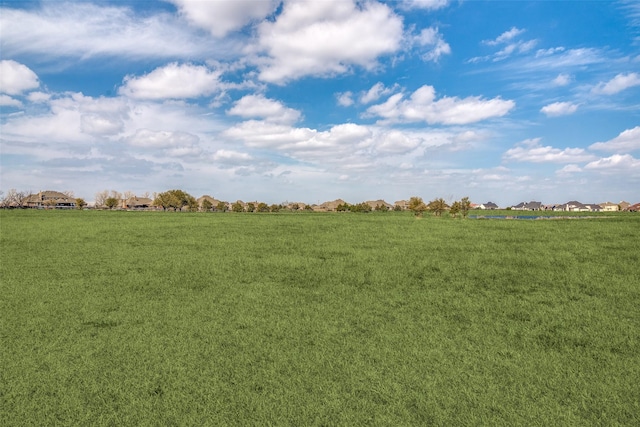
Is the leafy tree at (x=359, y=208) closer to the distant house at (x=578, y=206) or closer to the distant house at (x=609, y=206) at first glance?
the distant house at (x=578, y=206)

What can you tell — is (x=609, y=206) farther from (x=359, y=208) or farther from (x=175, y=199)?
(x=175, y=199)

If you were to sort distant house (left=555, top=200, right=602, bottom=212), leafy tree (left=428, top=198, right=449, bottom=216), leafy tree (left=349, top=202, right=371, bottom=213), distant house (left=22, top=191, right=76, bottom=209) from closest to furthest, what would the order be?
leafy tree (left=428, top=198, right=449, bottom=216) → leafy tree (left=349, top=202, right=371, bottom=213) → distant house (left=22, top=191, right=76, bottom=209) → distant house (left=555, top=200, right=602, bottom=212)

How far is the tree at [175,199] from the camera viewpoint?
7088 cm

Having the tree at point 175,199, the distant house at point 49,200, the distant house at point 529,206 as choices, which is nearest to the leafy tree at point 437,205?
the tree at point 175,199

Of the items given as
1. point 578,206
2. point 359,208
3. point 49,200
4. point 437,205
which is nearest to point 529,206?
point 578,206

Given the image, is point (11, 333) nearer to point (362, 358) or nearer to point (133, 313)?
point (133, 313)

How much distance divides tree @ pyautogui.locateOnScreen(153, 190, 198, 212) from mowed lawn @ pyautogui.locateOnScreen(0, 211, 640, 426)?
219 feet

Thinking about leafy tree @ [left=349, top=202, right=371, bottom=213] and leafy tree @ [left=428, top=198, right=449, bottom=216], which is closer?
leafy tree @ [left=428, top=198, right=449, bottom=216]

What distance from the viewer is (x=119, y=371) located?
3.43 m

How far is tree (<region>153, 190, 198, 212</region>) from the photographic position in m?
70.9

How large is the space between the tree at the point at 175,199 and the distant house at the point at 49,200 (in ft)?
136

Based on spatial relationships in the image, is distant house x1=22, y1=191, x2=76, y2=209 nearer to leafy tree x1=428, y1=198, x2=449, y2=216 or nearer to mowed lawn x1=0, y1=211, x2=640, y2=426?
leafy tree x1=428, y1=198, x2=449, y2=216

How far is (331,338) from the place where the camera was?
4.08m

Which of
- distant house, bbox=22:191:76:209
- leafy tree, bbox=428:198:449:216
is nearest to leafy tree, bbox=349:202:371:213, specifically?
leafy tree, bbox=428:198:449:216
